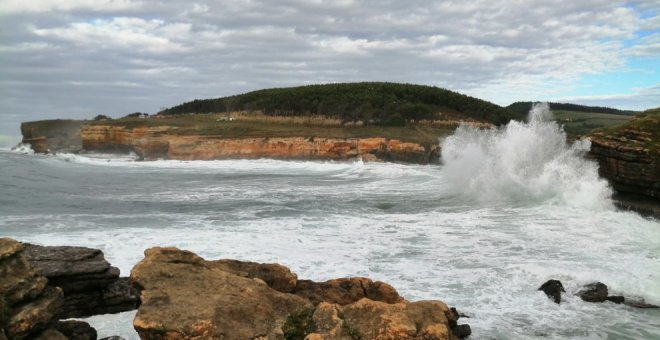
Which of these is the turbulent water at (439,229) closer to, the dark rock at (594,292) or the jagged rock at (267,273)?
the dark rock at (594,292)

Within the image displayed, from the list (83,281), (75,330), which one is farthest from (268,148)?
(75,330)

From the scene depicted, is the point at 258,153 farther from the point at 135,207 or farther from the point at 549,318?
the point at 549,318

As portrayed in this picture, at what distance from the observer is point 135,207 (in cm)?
1828

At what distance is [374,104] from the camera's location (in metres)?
58.0

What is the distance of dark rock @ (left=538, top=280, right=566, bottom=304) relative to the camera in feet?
29.5

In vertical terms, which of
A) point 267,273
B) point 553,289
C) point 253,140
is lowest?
point 553,289

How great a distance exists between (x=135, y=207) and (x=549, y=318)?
14.1 meters

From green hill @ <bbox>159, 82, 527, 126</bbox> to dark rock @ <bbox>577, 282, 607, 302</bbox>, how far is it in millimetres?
44126

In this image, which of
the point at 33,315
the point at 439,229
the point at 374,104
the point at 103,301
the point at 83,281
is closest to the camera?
the point at 33,315

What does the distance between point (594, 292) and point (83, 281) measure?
25.8 feet

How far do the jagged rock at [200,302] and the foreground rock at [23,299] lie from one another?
94 centimetres

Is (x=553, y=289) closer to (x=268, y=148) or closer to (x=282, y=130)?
(x=268, y=148)

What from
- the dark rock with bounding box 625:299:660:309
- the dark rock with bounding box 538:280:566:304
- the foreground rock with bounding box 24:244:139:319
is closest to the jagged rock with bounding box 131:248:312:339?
the foreground rock with bounding box 24:244:139:319

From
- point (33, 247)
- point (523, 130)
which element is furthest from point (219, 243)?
point (523, 130)
